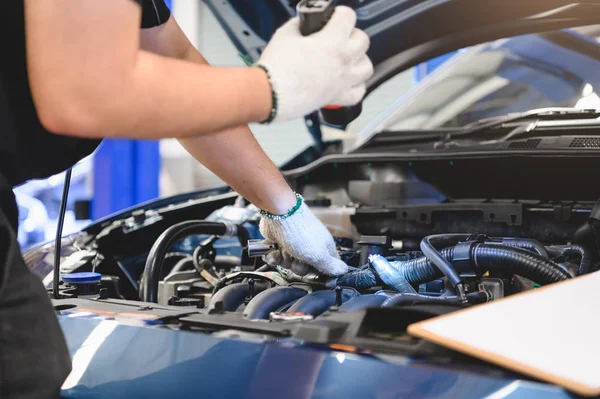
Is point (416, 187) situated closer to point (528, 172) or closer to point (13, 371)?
point (528, 172)

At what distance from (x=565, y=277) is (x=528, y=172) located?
0.57 m

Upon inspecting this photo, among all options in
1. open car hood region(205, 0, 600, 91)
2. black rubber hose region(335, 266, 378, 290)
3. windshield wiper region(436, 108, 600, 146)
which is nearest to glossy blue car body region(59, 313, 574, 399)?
black rubber hose region(335, 266, 378, 290)

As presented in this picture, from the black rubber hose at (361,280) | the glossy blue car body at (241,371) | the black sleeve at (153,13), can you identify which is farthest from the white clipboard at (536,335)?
the black sleeve at (153,13)

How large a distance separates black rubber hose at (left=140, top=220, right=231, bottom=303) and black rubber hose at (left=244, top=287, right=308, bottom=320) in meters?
0.37

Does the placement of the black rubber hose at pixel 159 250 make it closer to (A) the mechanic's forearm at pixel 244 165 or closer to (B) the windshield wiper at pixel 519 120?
(A) the mechanic's forearm at pixel 244 165

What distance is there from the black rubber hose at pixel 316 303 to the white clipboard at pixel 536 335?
32 centimetres

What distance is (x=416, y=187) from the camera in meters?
1.77

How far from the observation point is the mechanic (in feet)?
2.28

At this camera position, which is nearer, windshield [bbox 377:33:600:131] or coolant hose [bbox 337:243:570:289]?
coolant hose [bbox 337:243:570:289]

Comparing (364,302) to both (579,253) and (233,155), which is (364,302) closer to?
(233,155)

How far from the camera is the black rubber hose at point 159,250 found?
1354 mm

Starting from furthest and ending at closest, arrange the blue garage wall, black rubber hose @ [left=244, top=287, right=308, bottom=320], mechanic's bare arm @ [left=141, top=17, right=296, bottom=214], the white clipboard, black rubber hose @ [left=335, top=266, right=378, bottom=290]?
1. the blue garage wall
2. black rubber hose @ [left=335, top=266, right=378, bottom=290]
3. mechanic's bare arm @ [left=141, top=17, right=296, bottom=214]
4. black rubber hose @ [left=244, top=287, right=308, bottom=320]
5. the white clipboard

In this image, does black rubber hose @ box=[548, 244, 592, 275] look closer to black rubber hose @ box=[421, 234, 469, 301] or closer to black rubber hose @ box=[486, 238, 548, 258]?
black rubber hose @ box=[486, 238, 548, 258]

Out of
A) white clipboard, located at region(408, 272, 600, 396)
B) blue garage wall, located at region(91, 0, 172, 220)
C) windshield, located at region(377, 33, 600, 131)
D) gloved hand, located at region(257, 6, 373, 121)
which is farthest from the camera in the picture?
blue garage wall, located at region(91, 0, 172, 220)
